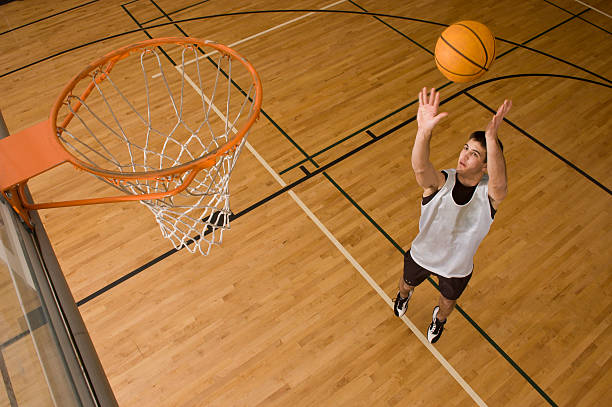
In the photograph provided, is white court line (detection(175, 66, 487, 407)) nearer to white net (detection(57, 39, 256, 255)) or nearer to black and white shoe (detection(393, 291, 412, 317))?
black and white shoe (detection(393, 291, 412, 317))

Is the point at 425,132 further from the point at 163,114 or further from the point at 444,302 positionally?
the point at 163,114

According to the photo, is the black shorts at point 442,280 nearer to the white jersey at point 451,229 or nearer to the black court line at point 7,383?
the white jersey at point 451,229

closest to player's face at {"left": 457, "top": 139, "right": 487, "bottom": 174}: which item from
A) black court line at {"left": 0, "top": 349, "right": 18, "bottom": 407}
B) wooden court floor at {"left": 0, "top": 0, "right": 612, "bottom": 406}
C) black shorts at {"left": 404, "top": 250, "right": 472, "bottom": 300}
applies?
black shorts at {"left": 404, "top": 250, "right": 472, "bottom": 300}

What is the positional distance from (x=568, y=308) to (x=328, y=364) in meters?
2.12

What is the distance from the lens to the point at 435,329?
344 centimetres

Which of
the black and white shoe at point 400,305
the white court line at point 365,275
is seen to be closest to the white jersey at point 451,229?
the black and white shoe at point 400,305

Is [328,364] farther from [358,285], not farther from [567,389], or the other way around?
[567,389]

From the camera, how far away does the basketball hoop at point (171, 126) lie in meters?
2.97

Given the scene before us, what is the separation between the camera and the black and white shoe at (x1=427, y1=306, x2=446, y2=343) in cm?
342

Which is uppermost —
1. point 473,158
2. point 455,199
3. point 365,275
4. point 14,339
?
point 473,158

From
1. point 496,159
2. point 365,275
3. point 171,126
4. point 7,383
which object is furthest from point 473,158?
point 171,126

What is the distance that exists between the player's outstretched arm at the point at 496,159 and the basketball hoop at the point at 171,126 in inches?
54.7

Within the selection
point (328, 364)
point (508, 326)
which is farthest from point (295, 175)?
point (508, 326)

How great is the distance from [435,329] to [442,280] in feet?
2.08
